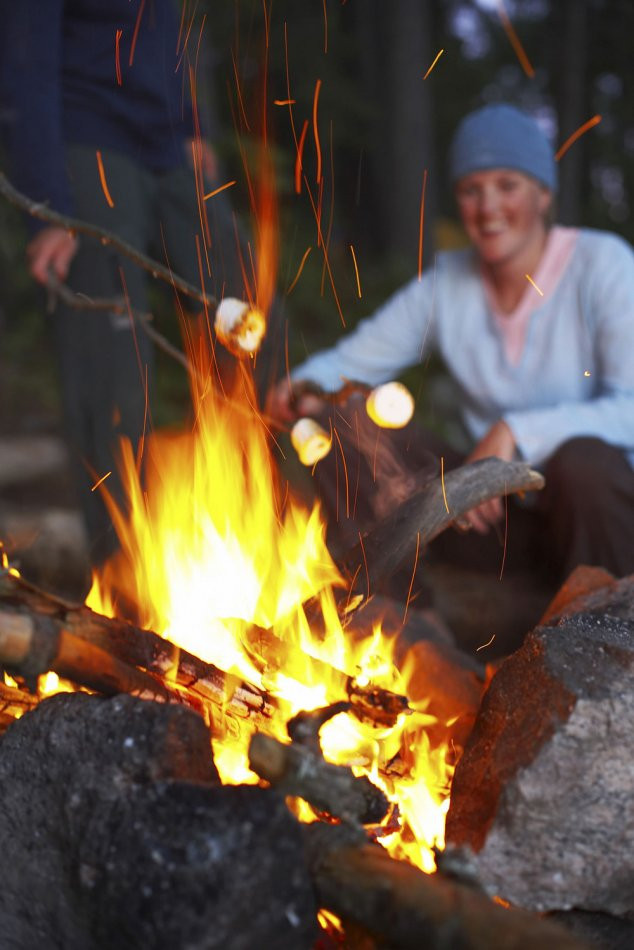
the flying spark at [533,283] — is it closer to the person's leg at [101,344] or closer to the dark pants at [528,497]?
the dark pants at [528,497]

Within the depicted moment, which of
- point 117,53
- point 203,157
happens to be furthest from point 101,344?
point 117,53

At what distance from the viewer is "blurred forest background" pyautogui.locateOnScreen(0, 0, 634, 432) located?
331 inches

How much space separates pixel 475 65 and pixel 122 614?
43.1 feet

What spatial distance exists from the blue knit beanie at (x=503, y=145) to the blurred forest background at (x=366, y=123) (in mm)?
3268

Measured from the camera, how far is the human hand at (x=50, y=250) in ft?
9.68

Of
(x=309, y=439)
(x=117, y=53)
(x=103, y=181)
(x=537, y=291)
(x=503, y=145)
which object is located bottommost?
(x=309, y=439)

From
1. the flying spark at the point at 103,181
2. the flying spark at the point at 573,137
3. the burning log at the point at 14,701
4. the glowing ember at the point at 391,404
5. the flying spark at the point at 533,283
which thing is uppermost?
the flying spark at the point at 573,137

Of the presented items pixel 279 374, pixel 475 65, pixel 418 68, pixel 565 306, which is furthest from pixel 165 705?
pixel 475 65

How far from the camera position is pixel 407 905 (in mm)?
1442

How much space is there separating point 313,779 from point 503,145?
2.36m

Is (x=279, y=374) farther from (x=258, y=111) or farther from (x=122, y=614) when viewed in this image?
(x=258, y=111)

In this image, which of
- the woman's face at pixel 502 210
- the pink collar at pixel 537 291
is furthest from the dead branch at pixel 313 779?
the woman's face at pixel 502 210

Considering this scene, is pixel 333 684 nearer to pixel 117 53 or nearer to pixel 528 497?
pixel 528 497

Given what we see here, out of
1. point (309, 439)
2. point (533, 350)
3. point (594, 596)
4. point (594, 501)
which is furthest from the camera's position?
point (533, 350)
